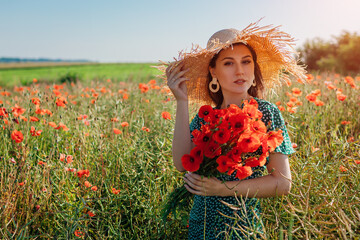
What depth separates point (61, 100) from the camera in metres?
2.95

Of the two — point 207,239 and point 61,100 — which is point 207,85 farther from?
point 61,100

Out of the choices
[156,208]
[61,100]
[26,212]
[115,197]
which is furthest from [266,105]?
[61,100]

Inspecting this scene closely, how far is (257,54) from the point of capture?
1.81 meters

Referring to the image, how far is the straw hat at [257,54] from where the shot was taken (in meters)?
1.58

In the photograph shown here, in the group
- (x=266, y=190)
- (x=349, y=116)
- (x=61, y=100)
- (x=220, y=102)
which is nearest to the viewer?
(x=266, y=190)

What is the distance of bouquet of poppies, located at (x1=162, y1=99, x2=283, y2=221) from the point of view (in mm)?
1130

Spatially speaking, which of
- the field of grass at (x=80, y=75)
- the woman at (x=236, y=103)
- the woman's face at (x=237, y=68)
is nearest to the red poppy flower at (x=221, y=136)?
the woman at (x=236, y=103)

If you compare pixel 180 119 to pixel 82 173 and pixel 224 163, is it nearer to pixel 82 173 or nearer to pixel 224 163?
pixel 224 163

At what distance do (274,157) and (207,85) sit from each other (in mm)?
744

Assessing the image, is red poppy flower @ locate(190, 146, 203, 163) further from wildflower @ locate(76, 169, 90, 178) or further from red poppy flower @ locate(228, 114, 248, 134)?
wildflower @ locate(76, 169, 90, 178)

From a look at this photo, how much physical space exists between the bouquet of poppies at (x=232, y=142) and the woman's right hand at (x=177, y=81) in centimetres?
29

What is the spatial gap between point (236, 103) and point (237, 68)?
20 centimetres

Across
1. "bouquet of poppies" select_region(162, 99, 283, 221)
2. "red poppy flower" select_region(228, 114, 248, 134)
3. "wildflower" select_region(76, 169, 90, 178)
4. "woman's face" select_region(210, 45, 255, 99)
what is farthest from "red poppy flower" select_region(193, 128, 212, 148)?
"wildflower" select_region(76, 169, 90, 178)

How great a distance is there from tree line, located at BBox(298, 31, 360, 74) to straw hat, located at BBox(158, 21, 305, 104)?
497 inches
